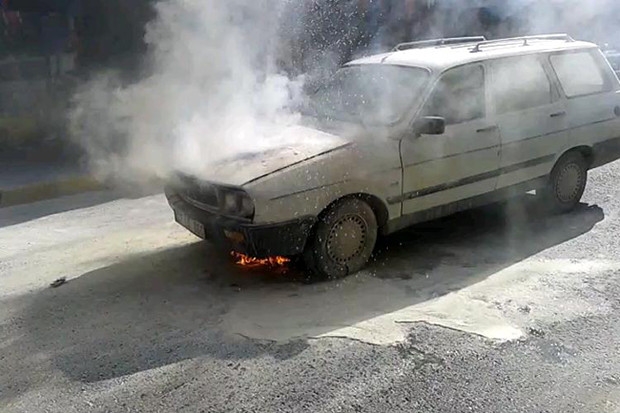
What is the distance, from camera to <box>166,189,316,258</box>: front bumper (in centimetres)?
440

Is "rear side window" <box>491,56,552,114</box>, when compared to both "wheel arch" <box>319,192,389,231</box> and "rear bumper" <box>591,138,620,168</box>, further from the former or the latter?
"wheel arch" <box>319,192,389,231</box>

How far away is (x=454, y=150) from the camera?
17.0 feet

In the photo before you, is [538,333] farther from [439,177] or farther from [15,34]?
[15,34]

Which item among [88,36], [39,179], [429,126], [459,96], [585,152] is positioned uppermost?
[88,36]

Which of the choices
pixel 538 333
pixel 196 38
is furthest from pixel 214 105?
pixel 538 333

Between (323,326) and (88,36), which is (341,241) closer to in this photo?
(323,326)

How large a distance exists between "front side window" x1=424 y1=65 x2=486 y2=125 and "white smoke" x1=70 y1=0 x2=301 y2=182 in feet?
4.12

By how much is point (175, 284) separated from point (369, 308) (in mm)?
1492

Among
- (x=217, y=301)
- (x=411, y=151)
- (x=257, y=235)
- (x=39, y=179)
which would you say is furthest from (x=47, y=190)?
(x=411, y=151)

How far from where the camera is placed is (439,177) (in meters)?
5.15

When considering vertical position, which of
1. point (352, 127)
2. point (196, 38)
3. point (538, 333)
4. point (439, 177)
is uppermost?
point (196, 38)

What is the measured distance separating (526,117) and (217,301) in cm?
315

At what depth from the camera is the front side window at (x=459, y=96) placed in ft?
16.9

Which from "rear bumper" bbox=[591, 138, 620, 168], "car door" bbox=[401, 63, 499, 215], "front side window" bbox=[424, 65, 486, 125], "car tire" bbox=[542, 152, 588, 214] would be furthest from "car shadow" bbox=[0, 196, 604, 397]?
"front side window" bbox=[424, 65, 486, 125]
